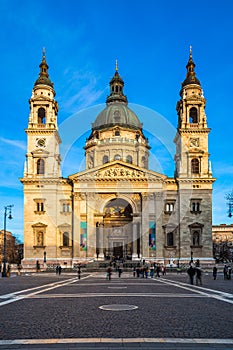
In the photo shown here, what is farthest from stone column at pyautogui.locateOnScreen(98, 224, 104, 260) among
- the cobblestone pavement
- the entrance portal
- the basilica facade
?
the cobblestone pavement

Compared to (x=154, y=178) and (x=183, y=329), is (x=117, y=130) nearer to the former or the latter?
(x=154, y=178)

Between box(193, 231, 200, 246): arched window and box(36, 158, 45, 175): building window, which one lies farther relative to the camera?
box(36, 158, 45, 175): building window

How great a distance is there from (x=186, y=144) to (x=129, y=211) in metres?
14.0

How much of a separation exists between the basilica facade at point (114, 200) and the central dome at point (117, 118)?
16.1 m

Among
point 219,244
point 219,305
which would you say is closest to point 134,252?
point 219,305

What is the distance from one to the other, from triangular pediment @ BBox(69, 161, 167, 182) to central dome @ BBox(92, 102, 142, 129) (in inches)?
694

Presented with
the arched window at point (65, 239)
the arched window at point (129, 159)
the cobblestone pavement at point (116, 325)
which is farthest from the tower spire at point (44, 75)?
the cobblestone pavement at point (116, 325)

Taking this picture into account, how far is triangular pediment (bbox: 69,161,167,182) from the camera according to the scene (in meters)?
68.9

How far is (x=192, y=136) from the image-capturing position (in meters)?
71.6

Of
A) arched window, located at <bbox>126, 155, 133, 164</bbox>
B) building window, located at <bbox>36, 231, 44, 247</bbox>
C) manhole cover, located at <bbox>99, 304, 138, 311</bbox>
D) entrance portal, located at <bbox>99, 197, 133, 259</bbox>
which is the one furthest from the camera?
arched window, located at <bbox>126, 155, 133, 164</bbox>

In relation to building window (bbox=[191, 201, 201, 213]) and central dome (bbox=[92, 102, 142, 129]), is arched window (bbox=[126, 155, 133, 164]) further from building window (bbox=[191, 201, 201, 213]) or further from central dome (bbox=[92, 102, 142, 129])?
building window (bbox=[191, 201, 201, 213])

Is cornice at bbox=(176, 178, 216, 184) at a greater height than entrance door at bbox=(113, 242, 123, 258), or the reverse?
cornice at bbox=(176, 178, 216, 184)

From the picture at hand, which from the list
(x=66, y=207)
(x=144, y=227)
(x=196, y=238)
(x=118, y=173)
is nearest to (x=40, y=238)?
(x=66, y=207)

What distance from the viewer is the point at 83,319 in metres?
13.0
